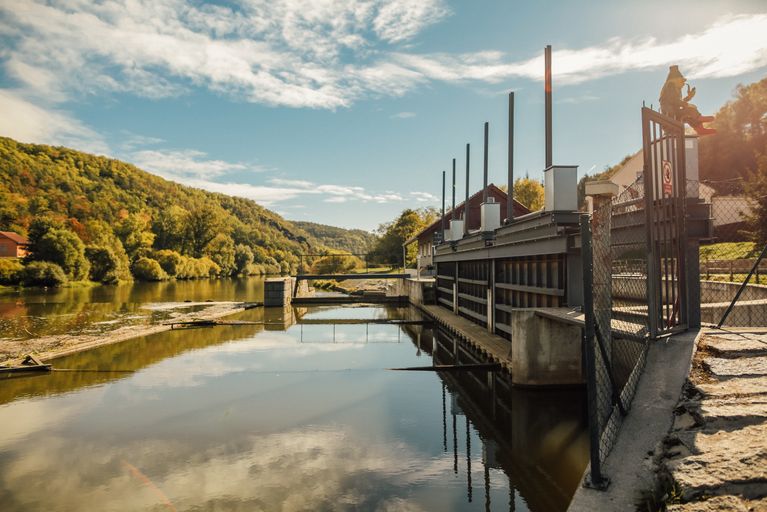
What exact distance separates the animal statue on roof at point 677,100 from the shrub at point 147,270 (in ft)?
271

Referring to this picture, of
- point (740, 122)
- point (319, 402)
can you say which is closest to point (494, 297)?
point (319, 402)

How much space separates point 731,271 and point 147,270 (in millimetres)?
79652

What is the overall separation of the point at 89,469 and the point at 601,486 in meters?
8.21

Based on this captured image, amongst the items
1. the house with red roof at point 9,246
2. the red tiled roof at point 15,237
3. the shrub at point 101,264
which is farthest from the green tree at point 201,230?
the shrub at point 101,264

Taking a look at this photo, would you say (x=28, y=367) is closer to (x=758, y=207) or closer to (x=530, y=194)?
(x=758, y=207)

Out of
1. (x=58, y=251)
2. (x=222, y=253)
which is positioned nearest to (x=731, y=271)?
(x=58, y=251)

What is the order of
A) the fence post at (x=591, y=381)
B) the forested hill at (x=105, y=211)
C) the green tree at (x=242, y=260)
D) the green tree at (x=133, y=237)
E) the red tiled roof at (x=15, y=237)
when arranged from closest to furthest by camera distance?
the fence post at (x=591, y=381), the red tiled roof at (x=15, y=237), the forested hill at (x=105, y=211), the green tree at (x=133, y=237), the green tree at (x=242, y=260)

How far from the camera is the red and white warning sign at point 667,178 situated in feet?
21.2

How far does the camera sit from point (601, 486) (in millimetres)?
4094

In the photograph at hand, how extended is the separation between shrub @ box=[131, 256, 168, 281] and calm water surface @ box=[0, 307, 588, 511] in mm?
67021

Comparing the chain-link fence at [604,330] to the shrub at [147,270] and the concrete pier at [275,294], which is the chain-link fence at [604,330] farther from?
the shrub at [147,270]

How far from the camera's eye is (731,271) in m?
16.2

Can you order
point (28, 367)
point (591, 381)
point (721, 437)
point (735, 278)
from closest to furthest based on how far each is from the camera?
point (721, 437), point (591, 381), point (28, 367), point (735, 278)

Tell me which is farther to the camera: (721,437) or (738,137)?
(738,137)
